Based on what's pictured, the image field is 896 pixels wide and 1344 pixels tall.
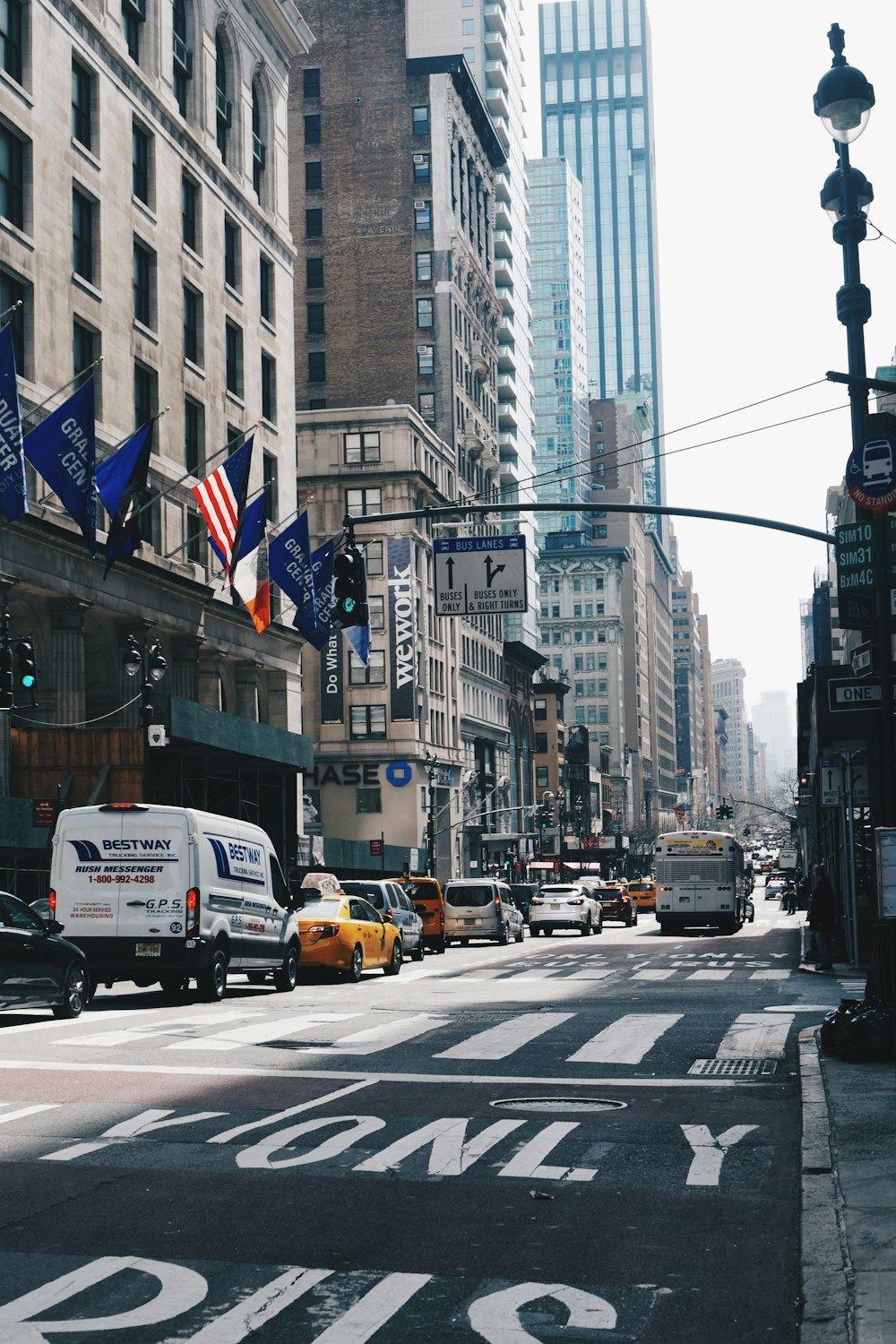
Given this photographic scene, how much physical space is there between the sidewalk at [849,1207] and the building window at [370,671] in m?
77.5

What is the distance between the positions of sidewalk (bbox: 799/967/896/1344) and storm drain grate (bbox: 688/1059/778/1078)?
1024mm

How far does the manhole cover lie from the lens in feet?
40.4

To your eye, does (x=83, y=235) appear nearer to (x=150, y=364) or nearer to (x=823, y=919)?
(x=150, y=364)

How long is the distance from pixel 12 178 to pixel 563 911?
1244 inches

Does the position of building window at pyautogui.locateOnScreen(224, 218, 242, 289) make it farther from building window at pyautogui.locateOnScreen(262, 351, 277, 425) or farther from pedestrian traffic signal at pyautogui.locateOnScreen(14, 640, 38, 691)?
pedestrian traffic signal at pyautogui.locateOnScreen(14, 640, 38, 691)

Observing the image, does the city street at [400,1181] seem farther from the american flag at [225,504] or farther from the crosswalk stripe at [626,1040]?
the american flag at [225,504]

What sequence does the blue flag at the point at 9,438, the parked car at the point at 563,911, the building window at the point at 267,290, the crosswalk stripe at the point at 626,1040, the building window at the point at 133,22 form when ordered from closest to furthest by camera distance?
the crosswalk stripe at the point at 626,1040 < the blue flag at the point at 9,438 < the building window at the point at 133,22 < the parked car at the point at 563,911 < the building window at the point at 267,290

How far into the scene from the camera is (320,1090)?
13.2 meters

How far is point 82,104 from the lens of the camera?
44125 mm

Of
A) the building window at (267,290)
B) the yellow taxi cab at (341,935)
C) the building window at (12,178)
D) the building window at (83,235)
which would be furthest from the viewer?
the building window at (267,290)

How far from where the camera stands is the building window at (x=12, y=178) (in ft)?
129

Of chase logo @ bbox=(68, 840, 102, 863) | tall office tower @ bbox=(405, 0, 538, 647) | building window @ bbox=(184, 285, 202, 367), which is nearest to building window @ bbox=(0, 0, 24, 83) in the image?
Answer: building window @ bbox=(184, 285, 202, 367)

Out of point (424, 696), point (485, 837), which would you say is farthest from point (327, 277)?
point (485, 837)

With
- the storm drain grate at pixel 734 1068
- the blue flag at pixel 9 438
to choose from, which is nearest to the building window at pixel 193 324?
the blue flag at pixel 9 438
